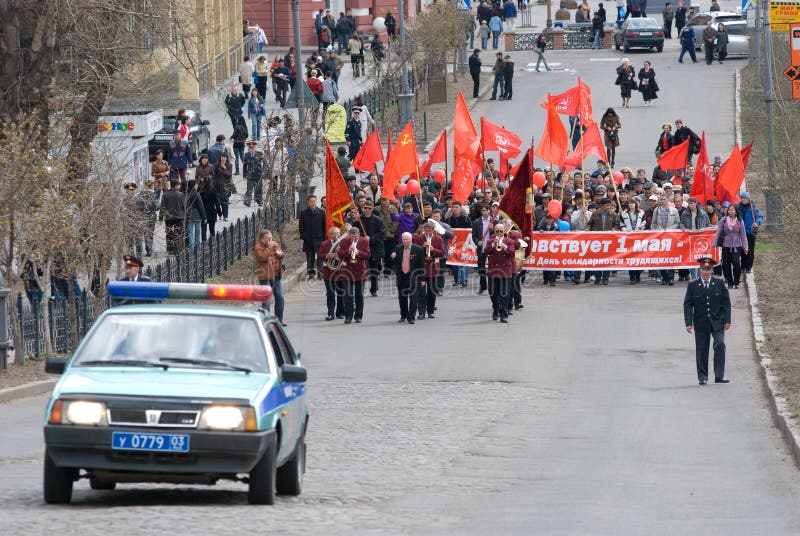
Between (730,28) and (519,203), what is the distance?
38397 mm

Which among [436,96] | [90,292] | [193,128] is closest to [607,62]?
[436,96]

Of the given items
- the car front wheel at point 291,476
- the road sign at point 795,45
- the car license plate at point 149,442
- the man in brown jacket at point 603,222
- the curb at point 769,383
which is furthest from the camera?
the road sign at point 795,45

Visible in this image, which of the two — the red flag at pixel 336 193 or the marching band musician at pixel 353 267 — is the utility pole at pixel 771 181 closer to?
the red flag at pixel 336 193

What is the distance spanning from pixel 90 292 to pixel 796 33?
1535 cm

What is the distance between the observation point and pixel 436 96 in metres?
54.1

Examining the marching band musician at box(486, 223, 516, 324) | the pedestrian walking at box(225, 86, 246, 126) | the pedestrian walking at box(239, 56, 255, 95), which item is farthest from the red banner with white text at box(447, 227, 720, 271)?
the pedestrian walking at box(239, 56, 255, 95)

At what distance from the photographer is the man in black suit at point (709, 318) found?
65.0 feet

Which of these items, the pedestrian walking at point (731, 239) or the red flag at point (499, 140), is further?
the red flag at point (499, 140)

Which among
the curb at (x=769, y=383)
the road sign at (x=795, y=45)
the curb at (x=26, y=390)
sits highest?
the road sign at (x=795, y=45)

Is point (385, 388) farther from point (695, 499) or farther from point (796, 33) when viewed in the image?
point (796, 33)

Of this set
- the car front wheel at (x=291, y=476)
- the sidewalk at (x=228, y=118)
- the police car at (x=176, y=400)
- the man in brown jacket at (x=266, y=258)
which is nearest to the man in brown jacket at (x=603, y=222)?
the sidewalk at (x=228, y=118)

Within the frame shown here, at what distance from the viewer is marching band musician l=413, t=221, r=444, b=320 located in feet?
83.3

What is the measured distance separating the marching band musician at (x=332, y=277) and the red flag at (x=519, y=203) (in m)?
3.47

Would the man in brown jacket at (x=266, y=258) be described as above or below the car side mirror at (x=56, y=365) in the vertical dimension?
below
